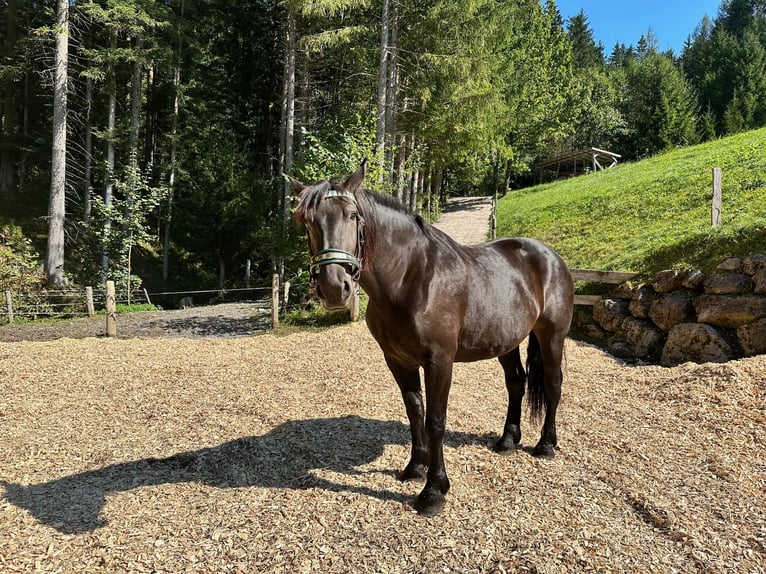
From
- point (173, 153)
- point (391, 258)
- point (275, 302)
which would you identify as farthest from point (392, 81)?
point (391, 258)

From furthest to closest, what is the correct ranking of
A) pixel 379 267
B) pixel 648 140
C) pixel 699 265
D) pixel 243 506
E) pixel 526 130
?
pixel 648 140
pixel 526 130
pixel 699 265
pixel 243 506
pixel 379 267

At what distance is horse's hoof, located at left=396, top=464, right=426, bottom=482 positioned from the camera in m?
3.29

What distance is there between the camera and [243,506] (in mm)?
2918

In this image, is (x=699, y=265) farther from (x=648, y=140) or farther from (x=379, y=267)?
(x=648, y=140)

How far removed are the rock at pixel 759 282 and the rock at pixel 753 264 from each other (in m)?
0.06

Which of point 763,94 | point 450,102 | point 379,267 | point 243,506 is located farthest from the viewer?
point 763,94

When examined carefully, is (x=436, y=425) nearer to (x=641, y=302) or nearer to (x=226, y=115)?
(x=641, y=302)

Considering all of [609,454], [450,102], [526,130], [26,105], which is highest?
[526,130]

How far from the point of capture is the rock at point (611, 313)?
715 cm

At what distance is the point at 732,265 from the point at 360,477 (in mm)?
5912

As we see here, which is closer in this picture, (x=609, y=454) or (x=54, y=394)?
(x=609, y=454)

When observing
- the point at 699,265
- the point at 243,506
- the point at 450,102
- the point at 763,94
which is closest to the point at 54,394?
the point at 243,506

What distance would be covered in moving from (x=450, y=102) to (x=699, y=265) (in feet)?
29.8

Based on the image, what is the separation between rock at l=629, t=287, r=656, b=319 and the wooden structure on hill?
2638cm
